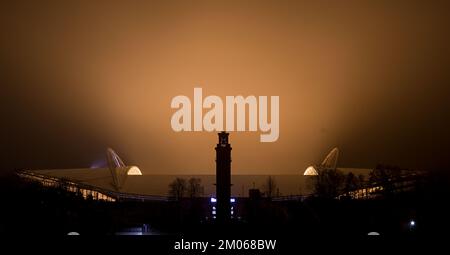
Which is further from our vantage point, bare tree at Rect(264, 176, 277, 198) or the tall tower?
bare tree at Rect(264, 176, 277, 198)

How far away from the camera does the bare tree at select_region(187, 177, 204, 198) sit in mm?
74438

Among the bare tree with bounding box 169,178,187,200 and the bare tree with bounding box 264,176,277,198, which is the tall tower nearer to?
the bare tree with bounding box 169,178,187,200

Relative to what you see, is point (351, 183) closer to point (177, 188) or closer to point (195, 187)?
point (195, 187)

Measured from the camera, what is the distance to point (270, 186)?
76.7m

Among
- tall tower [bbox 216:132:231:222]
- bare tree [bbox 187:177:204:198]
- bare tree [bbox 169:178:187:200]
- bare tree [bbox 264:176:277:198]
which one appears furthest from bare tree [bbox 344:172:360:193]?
bare tree [bbox 169:178:187:200]

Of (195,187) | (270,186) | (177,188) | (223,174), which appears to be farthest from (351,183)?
(223,174)

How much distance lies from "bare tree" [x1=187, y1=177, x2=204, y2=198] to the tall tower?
15.3 metres

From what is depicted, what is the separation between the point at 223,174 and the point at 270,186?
20510 millimetres

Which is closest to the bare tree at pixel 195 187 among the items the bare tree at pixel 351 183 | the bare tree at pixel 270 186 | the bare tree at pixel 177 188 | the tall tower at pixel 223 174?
the bare tree at pixel 177 188

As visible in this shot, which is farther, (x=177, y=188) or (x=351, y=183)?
(x=177, y=188)

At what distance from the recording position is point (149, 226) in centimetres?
4978

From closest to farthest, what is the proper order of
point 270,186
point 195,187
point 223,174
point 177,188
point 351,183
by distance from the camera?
point 223,174 < point 351,183 < point 195,187 < point 177,188 < point 270,186
